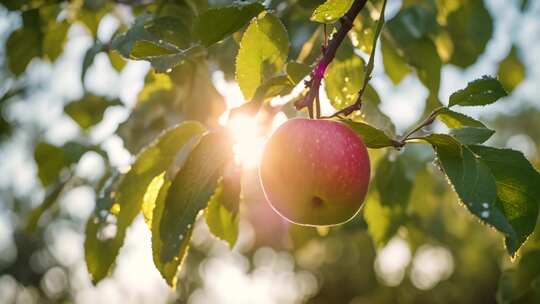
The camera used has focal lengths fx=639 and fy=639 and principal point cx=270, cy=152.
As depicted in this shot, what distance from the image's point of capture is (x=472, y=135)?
2.88 feet

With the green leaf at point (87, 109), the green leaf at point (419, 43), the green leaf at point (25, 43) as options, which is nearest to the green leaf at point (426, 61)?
the green leaf at point (419, 43)

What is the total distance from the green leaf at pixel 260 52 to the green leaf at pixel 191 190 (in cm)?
11

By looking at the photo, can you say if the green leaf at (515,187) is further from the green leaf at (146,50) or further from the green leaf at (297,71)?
the green leaf at (146,50)

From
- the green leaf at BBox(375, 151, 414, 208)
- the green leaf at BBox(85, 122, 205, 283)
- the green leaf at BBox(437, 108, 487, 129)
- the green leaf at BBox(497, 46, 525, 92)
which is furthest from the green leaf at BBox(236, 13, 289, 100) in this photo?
the green leaf at BBox(497, 46, 525, 92)

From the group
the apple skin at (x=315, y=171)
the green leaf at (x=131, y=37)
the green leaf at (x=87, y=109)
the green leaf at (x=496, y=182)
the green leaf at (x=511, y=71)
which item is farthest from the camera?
the green leaf at (x=511, y=71)

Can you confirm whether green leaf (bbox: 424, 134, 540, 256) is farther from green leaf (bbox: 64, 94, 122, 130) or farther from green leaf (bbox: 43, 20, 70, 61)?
green leaf (bbox: 43, 20, 70, 61)

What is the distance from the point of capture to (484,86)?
0.92m

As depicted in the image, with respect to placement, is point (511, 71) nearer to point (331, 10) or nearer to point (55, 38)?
point (331, 10)

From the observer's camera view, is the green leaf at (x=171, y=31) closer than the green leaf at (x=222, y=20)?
No

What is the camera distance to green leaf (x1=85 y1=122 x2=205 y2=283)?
1109mm

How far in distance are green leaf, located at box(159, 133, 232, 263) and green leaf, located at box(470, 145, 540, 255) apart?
365 mm

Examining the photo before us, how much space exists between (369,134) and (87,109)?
99 cm

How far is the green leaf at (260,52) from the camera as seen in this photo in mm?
991

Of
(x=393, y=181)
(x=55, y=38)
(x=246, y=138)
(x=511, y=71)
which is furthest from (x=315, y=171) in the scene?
(x=511, y=71)
